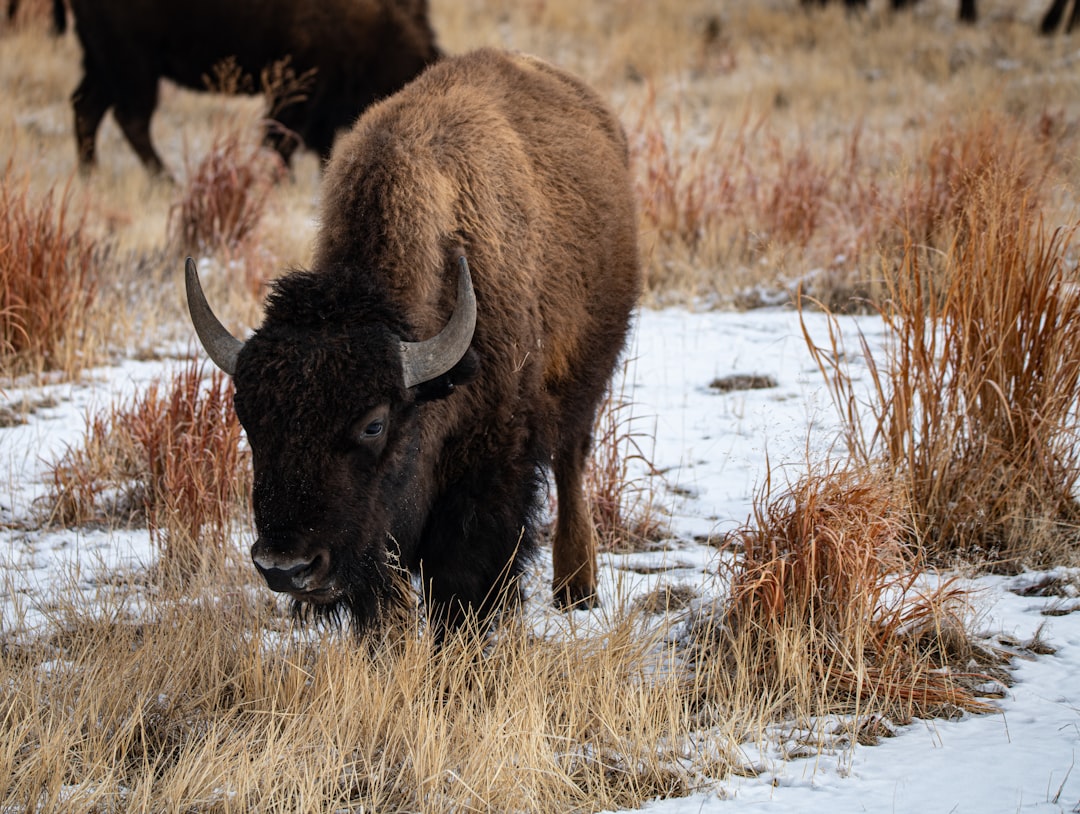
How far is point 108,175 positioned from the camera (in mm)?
11352

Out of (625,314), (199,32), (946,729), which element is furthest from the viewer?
(199,32)

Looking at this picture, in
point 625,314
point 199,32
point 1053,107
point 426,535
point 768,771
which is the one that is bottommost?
point 768,771

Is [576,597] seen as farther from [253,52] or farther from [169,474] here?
[253,52]

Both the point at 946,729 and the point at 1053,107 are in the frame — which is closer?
the point at 946,729

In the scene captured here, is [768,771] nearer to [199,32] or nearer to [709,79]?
[199,32]

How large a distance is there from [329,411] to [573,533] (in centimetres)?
174

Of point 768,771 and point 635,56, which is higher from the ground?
point 635,56

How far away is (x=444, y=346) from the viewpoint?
10.8 ft

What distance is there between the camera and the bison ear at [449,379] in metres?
3.37

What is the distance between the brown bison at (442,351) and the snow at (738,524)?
0.52 m

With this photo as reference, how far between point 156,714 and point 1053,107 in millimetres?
10964

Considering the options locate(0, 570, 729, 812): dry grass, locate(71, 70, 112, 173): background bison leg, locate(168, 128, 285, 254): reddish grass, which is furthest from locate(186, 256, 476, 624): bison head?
locate(71, 70, 112, 173): background bison leg

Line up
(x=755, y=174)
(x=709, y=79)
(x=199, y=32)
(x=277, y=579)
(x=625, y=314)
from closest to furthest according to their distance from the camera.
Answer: (x=277, y=579) < (x=625, y=314) < (x=755, y=174) < (x=199, y=32) < (x=709, y=79)

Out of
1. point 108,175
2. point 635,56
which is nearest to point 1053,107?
point 635,56
